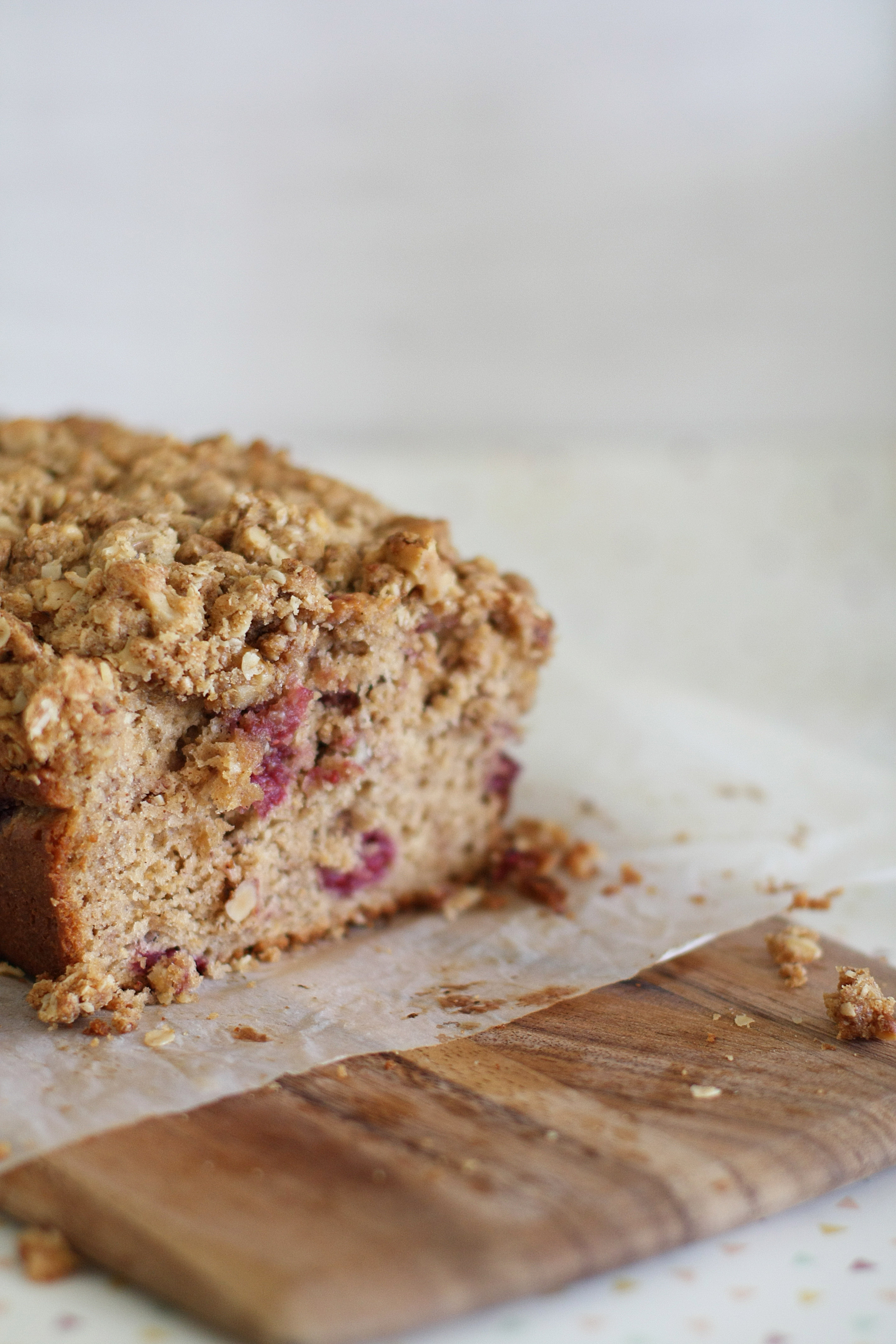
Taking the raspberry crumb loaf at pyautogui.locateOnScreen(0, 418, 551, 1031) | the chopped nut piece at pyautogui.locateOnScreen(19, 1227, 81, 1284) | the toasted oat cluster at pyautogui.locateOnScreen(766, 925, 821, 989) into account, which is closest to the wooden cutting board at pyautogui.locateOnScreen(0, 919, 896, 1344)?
the chopped nut piece at pyautogui.locateOnScreen(19, 1227, 81, 1284)

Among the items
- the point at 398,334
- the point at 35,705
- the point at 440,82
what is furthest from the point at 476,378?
the point at 35,705

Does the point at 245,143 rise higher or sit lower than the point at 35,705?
higher

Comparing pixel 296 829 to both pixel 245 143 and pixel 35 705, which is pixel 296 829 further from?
pixel 245 143

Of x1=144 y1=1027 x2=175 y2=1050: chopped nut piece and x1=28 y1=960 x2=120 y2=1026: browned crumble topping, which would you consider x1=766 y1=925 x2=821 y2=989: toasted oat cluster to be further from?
x1=28 y1=960 x2=120 y2=1026: browned crumble topping

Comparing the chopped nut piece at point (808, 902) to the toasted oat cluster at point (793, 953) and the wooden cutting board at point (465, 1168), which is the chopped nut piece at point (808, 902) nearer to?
the toasted oat cluster at point (793, 953)

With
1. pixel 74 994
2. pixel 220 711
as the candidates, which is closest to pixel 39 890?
pixel 74 994

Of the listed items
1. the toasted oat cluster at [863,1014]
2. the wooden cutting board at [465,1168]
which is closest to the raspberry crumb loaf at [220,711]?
the wooden cutting board at [465,1168]

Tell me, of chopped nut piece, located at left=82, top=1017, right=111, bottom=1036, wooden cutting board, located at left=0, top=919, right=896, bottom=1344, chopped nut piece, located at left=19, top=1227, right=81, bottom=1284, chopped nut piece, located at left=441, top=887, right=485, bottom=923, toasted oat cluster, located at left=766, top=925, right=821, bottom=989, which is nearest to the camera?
wooden cutting board, located at left=0, top=919, right=896, bottom=1344
